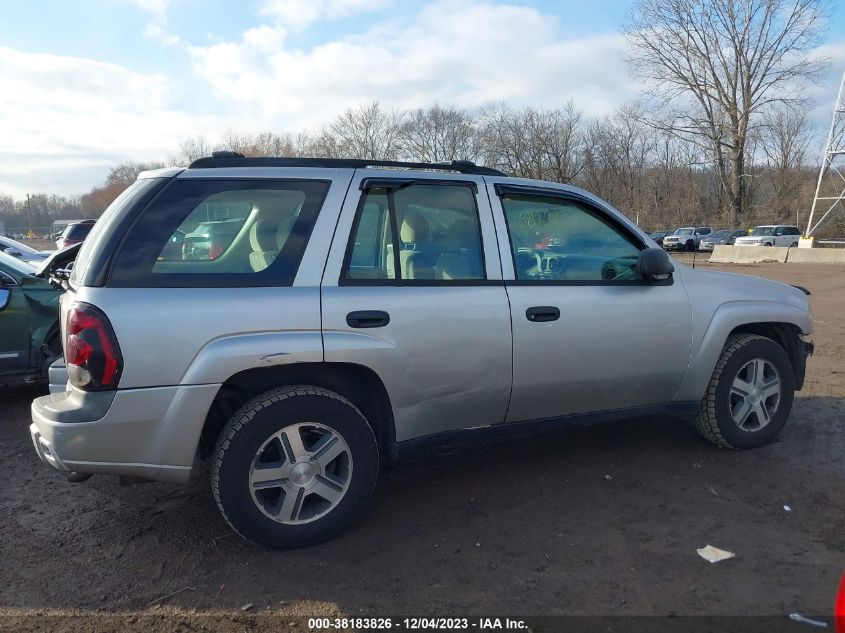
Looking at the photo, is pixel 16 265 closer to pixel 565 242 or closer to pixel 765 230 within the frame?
pixel 565 242

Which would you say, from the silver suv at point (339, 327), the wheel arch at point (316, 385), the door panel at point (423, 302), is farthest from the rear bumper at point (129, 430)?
the door panel at point (423, 302)

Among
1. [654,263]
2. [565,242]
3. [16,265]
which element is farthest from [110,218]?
[16,265]

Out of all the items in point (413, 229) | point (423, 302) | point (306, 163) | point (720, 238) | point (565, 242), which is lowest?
point (720, 238)

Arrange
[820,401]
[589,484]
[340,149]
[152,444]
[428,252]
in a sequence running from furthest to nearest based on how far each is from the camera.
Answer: [340,149], [820,401], [589,484], [428,252], [152,444]

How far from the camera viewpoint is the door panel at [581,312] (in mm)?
3791

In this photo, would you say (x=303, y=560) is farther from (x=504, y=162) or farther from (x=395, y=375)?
(x=504, y=162)

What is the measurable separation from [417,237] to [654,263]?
1.46m

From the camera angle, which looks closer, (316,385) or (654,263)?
(316,385)

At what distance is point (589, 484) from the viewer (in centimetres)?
414

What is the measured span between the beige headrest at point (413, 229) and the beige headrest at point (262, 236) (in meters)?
0.68

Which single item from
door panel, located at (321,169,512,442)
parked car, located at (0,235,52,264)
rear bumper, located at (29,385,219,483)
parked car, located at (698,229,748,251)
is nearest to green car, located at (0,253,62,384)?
rear bumper, located at (29,385,219,483)

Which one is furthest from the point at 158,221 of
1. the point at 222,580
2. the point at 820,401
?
the point at 820,401

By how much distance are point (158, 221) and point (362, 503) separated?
1.72 metres

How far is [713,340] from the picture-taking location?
436 centimetres
